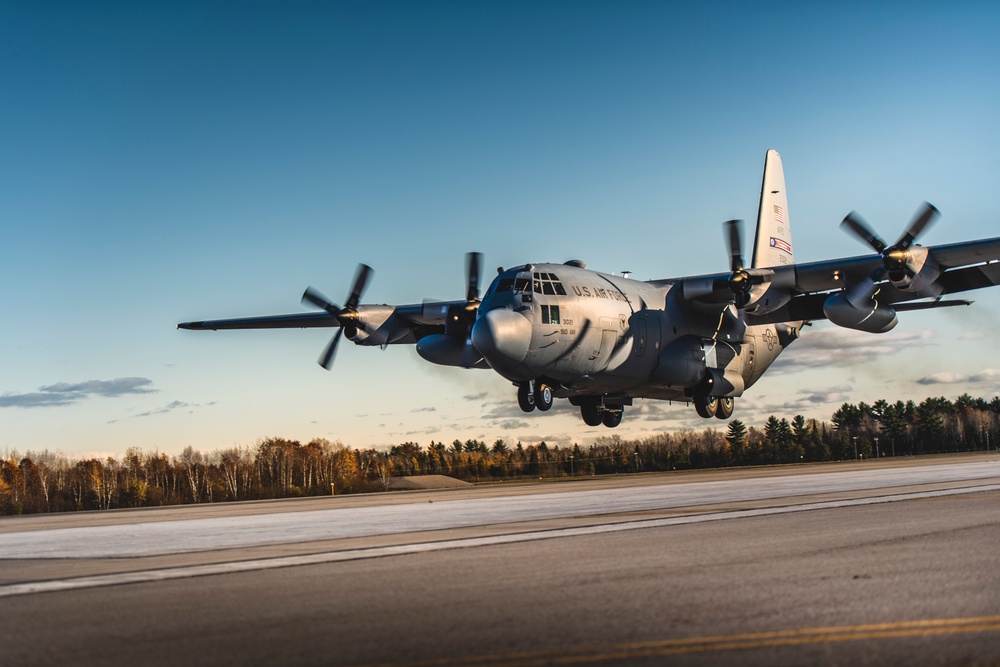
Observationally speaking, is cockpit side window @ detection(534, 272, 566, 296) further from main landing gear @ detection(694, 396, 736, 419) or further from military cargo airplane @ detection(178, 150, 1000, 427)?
main landing gear @ detection(694, 396, 736, 419)

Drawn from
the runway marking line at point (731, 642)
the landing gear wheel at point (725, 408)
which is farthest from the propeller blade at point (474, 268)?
the runway marking line at point (731, 642)

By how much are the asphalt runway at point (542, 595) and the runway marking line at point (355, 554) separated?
0.06 metres

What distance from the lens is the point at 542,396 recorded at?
103ft

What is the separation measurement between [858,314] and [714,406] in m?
8.25

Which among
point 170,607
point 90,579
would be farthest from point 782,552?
point 90,579

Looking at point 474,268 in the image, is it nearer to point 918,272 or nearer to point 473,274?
point 473,274

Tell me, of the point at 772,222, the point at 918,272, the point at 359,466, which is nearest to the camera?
the point at 918,272

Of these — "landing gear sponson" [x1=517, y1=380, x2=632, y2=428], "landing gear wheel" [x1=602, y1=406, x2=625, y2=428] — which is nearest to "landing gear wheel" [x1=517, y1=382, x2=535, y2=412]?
"landing gear sponson" [x1=517, y1=380, x2=632, y2=428]

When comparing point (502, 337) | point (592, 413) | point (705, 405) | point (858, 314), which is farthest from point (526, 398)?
point (858, 314)

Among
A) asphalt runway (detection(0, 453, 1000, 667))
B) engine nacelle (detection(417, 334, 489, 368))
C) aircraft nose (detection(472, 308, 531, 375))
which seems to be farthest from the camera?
engine nacelle (detection(417, 334, 489, 368))

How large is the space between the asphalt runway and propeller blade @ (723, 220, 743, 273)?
20.5 meters

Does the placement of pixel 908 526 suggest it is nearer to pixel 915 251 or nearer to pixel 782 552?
pixel 782 552

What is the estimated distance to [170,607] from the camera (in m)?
7.80

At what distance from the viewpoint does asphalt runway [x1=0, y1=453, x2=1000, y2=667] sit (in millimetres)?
5766
